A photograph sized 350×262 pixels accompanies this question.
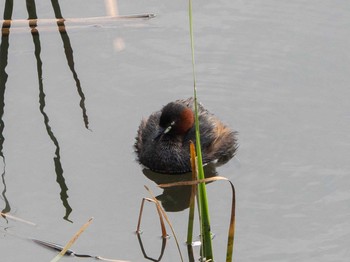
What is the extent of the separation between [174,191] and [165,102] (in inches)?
51.5

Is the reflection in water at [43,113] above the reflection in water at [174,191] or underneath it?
above

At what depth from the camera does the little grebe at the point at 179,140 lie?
969cm

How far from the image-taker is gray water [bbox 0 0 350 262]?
8.44 metres

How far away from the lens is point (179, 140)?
997cm

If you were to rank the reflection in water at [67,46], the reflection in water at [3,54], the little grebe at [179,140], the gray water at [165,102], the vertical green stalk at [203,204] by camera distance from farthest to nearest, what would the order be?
the reflection in water at [67,46]
the reflection in water at [3,54]
the little grebe at [179,140]
the gray water at [165,102]
the vertical green stalk at [203,204]

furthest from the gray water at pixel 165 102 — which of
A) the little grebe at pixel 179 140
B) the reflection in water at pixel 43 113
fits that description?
the little grebe at pixel 179 140

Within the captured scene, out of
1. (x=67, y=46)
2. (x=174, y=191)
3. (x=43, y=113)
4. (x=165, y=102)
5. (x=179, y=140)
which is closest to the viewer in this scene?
(x=174, y=191)

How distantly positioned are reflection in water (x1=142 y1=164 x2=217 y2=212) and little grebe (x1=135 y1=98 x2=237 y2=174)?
58 millimetres

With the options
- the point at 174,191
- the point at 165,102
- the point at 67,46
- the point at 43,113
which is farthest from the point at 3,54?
the point at 174,191

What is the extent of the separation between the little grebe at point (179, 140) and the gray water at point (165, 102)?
0.51 feet

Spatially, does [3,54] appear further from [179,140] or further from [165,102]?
[179,140]

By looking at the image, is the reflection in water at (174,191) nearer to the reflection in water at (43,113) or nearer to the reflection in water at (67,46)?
the reflection in water at (43,113)

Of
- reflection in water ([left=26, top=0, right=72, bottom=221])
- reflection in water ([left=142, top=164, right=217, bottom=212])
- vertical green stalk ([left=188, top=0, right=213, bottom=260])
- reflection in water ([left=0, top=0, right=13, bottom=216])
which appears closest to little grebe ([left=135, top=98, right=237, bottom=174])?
reflection in water ([left=142, top=164, right=217, bottom=212])

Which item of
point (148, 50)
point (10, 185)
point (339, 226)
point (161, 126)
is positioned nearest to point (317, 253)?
point (339, 226)
